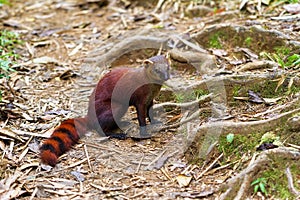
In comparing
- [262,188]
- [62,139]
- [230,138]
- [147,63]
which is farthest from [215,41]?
[262,188]

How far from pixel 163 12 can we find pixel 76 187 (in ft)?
16.1

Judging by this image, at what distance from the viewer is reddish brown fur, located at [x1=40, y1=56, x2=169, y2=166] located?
507 cm

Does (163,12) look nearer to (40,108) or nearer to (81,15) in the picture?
(81,15)

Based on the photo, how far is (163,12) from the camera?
8359mm

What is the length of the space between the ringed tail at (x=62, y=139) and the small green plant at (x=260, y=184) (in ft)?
6.35

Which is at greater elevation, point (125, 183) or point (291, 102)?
point (291, 102)

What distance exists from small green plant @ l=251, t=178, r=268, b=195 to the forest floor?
20 millimetres

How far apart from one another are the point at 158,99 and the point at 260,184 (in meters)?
2.21

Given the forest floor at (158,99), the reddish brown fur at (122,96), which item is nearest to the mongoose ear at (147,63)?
the reddish brown fur at (122,96)

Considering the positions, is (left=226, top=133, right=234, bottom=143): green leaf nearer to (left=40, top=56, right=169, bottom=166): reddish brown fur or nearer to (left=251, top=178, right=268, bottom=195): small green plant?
(left=251, top=178, right=268, bottom=195): small green plant

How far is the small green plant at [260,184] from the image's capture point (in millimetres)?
3799

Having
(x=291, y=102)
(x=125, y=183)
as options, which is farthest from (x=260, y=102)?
(x=125, y=183)

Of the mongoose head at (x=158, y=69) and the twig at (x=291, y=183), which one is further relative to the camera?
the mongoose head at (x=158, y=69)

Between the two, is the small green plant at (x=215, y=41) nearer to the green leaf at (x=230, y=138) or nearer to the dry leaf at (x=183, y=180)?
the green leaf at (x=230, y=138)
